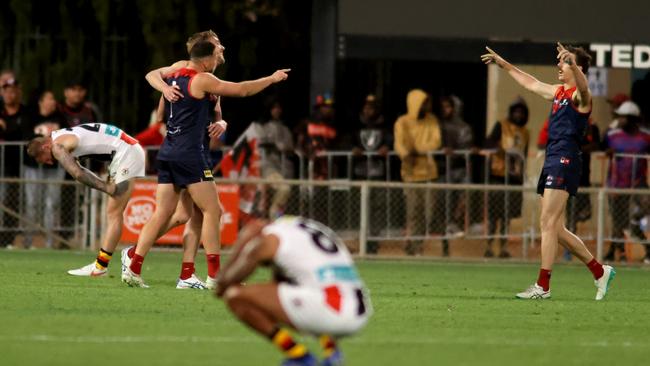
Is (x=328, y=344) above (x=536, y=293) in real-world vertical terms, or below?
above

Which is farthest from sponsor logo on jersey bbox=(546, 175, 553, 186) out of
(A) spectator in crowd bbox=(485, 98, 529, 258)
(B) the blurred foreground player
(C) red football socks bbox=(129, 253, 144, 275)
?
(A) spectator in crowd bbox=(485, 98, 529, 258)

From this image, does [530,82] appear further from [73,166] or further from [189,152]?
[73,166]

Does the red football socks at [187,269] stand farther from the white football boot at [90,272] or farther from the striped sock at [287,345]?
the striped sock at [287,345]

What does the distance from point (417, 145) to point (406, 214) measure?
3.43 feet

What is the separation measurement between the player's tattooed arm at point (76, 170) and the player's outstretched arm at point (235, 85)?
5.89ft

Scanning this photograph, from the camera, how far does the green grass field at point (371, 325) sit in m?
10.8

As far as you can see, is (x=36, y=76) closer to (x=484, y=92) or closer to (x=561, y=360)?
(x=484, y=92)

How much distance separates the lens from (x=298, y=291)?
909 centimetres

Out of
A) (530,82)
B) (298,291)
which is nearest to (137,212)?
(530,82)

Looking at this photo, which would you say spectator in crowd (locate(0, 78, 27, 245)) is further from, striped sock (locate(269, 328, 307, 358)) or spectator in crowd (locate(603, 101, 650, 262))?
striped sock (locate(269, 328, 307, 358))

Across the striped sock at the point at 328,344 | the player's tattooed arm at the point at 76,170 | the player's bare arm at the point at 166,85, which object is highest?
the player's bare arm at the point at 166,85

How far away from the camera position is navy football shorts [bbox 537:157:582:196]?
15.5m

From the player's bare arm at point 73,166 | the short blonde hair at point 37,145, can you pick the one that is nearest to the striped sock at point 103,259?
the player's bare arm at point 73,166

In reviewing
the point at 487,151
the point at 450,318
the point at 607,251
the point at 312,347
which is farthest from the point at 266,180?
the point at 312,347
